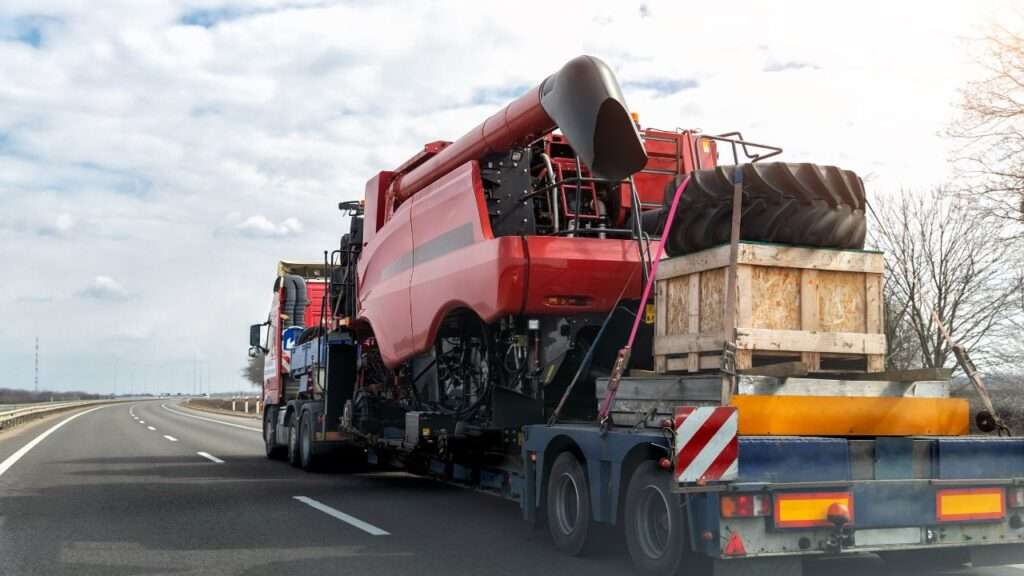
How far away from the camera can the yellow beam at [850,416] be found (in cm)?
647

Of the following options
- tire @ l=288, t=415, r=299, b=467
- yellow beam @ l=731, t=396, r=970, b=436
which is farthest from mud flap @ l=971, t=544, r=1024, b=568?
tire @ l=288, t=415, r=299, b=467

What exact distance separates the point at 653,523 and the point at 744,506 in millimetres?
862

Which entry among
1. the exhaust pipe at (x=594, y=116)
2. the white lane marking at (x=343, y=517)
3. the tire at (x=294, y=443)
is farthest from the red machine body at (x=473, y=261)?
the tire at (x=294, y=443)

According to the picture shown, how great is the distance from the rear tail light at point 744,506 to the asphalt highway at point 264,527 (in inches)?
56.3

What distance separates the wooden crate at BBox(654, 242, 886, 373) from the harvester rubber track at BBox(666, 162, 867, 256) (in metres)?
0.12

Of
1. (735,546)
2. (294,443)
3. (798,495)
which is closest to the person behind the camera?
(735,546)

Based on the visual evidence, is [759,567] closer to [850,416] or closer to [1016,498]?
[850,416]

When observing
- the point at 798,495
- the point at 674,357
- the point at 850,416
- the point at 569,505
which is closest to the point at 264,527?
the point at 569,505

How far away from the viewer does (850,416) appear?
6.79m

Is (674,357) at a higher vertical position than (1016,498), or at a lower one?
higher

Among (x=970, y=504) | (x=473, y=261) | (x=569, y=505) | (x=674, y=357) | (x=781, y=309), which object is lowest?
(x=569, y=505)

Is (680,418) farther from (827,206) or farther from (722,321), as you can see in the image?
(827,206)

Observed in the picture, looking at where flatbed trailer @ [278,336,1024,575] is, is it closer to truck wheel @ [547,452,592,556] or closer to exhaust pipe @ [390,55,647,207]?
truck wheel @ [547,452,592,556]

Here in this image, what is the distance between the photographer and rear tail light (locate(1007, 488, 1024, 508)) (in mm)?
6828
